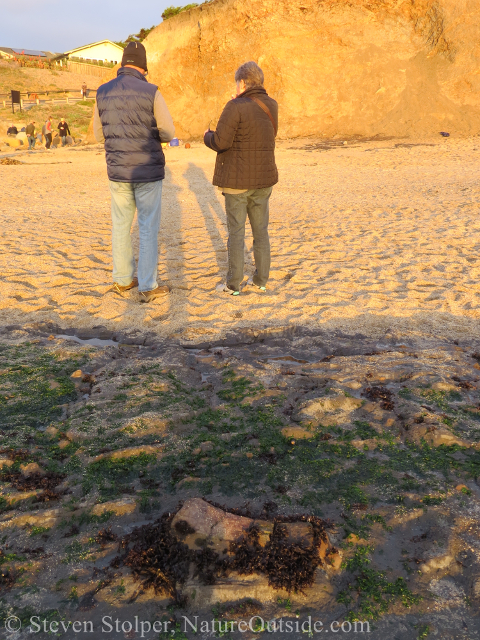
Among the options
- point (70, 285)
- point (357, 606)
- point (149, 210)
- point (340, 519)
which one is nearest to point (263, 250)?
point (149, 210)

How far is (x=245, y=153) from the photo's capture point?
14.4 feet

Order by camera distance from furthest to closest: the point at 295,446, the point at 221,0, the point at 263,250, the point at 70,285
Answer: the point at 221,0
the point at 70,285
the point at 263,250
the point at 295,446

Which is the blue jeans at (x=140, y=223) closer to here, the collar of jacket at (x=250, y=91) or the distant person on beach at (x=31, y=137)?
the collar of jacket at (x=250, y=91)

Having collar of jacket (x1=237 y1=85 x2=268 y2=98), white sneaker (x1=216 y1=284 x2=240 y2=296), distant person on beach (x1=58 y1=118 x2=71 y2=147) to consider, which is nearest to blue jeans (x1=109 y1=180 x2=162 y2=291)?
white sneaker (x1=216 y1=284 x2=240 y2=296)

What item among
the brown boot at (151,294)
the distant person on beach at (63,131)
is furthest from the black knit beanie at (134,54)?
the distant person on beach at (63,131)

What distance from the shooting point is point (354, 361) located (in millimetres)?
3576

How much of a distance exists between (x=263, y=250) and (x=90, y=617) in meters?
3.62

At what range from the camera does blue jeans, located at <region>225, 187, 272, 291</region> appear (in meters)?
4.58

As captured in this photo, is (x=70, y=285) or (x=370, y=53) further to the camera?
(x=370, y=53)

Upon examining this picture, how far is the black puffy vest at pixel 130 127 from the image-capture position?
421 cm

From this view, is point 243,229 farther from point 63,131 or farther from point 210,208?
point 63,131

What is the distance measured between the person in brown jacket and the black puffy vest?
51 cm

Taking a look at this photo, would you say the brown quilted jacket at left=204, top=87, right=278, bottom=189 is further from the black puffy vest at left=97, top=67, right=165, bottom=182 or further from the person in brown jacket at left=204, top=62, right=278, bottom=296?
the black puffy vest at left=97, top=67, right=165, bottom=182

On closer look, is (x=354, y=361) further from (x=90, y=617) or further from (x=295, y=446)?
(x=90, y=617)
